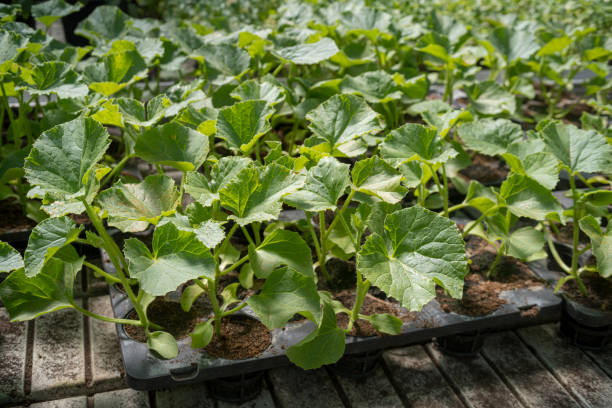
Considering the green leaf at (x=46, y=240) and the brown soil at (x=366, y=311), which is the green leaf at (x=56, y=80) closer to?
the green leaf at (x=46, y=240)

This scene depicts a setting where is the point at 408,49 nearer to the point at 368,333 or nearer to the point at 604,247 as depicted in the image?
the point at 604,247

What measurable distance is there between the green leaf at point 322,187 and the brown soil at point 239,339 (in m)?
0.32

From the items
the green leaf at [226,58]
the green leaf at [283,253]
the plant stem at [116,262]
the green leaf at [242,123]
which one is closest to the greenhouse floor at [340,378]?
the plant stem at [116,262]

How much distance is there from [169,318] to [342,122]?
0.61m

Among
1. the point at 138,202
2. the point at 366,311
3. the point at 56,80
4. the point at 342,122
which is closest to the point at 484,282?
the point at 366,311

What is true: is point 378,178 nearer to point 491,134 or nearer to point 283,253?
point 283,253

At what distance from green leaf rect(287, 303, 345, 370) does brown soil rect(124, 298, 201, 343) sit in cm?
27

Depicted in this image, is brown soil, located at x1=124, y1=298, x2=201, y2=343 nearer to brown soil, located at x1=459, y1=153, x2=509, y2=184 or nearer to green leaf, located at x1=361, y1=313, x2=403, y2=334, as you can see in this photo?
green leaf, located at x1=361, y1=313, x2=403, y2=334

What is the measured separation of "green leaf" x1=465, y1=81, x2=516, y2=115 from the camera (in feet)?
6.40

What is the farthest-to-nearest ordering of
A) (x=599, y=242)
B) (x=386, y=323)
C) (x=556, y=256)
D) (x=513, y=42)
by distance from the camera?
(x=513, y=42), (x=556, y=256), (x=599, y=242), (x=386, y=323)

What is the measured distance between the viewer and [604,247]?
54.1 inches

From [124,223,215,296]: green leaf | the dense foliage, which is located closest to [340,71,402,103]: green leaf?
the dense foliage

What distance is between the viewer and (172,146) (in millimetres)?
1336

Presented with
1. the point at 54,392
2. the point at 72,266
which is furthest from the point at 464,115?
the point at 54,392
